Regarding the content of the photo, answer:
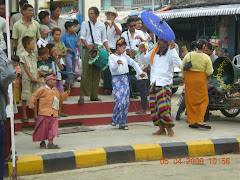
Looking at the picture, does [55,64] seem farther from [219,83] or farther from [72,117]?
[219,83]

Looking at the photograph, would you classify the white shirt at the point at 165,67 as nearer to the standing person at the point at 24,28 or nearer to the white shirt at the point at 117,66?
the white shirt at the point at 117,66

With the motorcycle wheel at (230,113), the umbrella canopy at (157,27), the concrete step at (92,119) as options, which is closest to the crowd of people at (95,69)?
the concrete step at (92,119)

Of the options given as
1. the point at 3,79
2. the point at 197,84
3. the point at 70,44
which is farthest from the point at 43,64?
the point at 3,79

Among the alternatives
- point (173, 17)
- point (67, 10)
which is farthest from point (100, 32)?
point (67, 10)

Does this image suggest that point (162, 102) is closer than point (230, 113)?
Yes

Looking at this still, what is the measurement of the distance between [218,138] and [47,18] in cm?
448

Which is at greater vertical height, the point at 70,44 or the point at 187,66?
the point at 70,44

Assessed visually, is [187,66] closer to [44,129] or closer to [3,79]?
[44,129]

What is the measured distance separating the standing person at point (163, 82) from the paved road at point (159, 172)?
119cm

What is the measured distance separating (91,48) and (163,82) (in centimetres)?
227

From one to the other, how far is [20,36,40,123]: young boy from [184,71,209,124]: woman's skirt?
2.91m

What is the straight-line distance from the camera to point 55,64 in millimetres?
8883

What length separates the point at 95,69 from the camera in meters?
9.73

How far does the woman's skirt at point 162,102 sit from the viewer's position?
7891 mm
